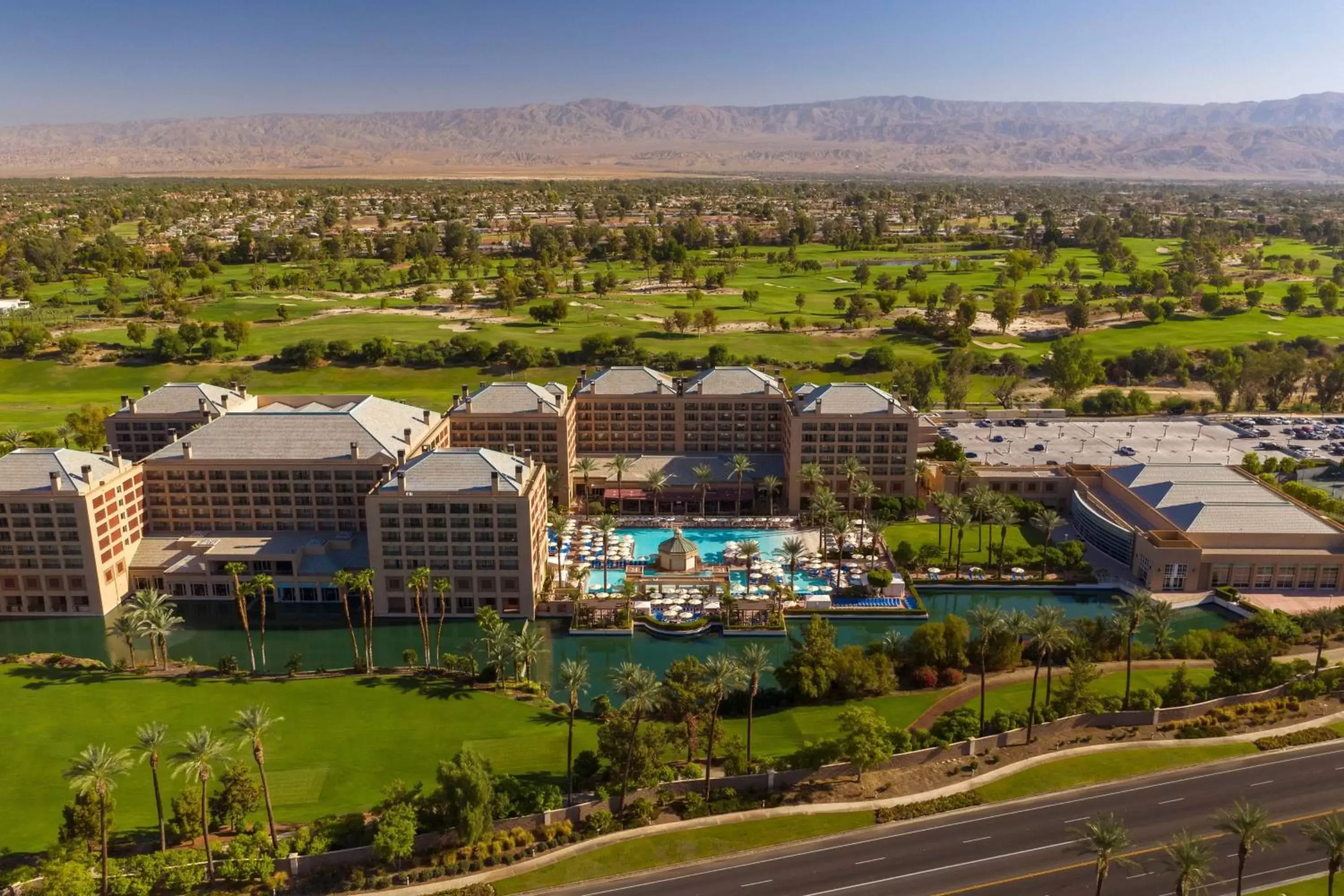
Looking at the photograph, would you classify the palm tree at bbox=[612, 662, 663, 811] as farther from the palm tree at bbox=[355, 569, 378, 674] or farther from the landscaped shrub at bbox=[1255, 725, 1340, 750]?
the landscaped shrub at bbox=[1255, 725, 1340, 750]

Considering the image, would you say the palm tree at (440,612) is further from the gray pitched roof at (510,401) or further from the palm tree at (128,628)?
the gray pitched roof at (510,401)

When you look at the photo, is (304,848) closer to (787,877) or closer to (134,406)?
(787,877)

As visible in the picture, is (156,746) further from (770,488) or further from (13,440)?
(13,440)

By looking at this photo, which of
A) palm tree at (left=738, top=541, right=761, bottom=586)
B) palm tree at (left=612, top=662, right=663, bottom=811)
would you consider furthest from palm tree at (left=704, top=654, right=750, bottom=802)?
palm tree at (left=738, top=541, right=761, bottom=586)

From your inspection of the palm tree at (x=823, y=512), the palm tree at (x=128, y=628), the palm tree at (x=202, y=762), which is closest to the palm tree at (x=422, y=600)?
the palm tree at (x=128, y=628)

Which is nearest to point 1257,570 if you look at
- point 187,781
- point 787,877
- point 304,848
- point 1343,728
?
point 1343,728
